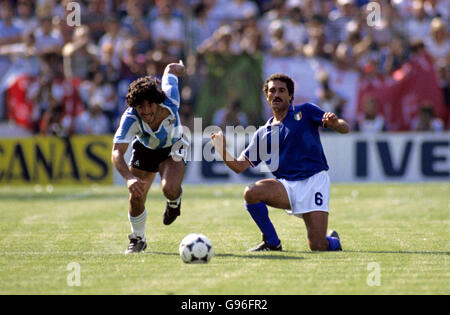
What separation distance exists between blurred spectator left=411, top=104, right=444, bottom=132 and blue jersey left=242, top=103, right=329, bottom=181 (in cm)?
1116

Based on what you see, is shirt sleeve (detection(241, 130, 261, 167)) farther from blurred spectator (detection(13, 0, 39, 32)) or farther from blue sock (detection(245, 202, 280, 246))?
blurred spectator (detection(13, 0, 39, 32))

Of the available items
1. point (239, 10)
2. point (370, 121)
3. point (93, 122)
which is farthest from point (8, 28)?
point (370, 121)

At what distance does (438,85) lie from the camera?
19.6 meters

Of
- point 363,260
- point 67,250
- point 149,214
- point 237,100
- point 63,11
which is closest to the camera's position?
point 363,260

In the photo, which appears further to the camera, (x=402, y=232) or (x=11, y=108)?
(x=11, y=108)

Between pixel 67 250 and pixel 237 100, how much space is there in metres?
11.1

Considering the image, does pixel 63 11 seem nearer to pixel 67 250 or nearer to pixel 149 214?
pixel 149 214

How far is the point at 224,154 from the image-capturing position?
8.22 m

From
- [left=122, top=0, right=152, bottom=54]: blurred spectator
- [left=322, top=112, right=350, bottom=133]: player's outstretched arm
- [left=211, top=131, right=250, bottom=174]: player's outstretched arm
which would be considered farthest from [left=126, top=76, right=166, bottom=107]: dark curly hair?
[left=122, top=0, right=152, bottom=54]: blurred spectator

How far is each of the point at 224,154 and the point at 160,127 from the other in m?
1.09

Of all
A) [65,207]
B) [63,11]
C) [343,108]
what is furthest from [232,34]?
[65,207]

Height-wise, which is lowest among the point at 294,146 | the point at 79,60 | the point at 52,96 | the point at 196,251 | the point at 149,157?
the point at 196,251

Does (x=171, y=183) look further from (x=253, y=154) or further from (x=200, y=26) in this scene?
(x=200, y=26)
